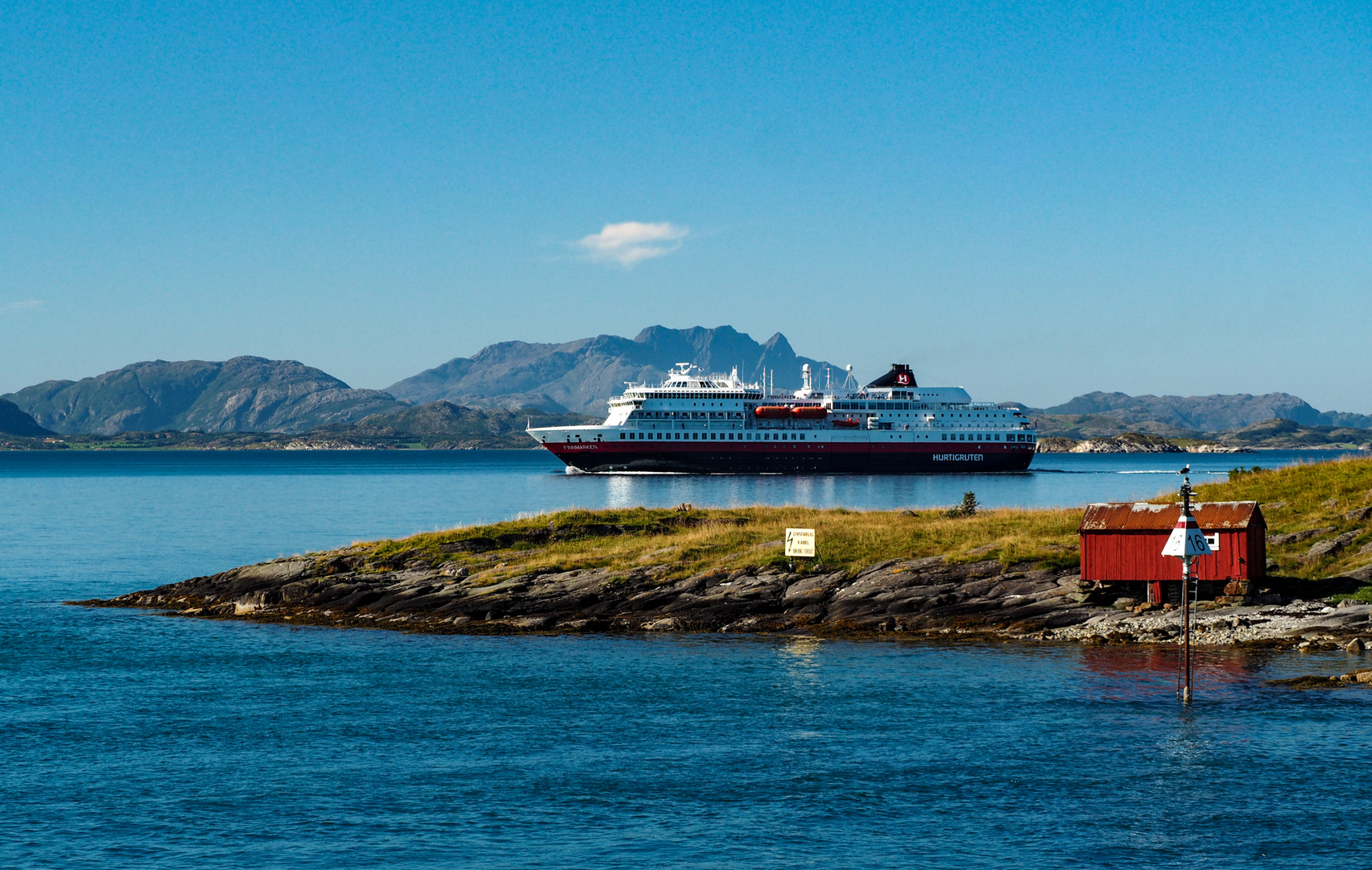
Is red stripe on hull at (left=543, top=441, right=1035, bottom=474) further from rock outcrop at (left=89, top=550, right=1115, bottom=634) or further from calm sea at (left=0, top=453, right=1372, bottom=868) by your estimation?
calm sea at (left=0, top=453, right=1372, bottom=868)

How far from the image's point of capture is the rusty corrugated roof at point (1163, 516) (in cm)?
3872

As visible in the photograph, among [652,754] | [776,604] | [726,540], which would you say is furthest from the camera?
[726,540]

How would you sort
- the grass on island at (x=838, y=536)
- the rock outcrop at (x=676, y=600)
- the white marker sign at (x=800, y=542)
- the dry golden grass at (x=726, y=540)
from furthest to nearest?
1. the dry golden grass at (x=726, y=540)
2. the white marker sign at (x=800, y=542)
3. the grass on island at (x=838, y=536)
4. the rock outcrop at (x=676, y=600)

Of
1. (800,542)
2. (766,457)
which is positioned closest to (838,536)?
(800,542)

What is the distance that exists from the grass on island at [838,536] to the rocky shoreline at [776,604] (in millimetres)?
1038

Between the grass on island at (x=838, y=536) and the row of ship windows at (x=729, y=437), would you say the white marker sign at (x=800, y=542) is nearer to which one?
the grass on island at (x=838, y=536)

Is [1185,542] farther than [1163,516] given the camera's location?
No

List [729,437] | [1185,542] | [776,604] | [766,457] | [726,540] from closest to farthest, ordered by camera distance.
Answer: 1. [1185,542]
2. [776,604]
3. [726,540]
4. [766,457]
5. [729,437]

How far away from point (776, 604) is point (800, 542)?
3.30m

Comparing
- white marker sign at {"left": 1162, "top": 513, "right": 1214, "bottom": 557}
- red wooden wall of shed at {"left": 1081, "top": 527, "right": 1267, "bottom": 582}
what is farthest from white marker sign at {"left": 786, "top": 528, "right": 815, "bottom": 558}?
white marker sign at {"left": 1162, "top": 513, "right": 1214, "bottom": 557}

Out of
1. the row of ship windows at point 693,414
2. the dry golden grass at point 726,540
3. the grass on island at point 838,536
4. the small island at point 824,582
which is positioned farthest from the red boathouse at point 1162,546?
the row of ship windows at point 693,414

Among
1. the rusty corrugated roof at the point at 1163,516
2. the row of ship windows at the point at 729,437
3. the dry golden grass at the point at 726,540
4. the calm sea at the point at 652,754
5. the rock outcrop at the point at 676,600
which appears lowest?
the calm sea at the point at 652,754

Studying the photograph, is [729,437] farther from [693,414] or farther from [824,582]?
[824,582]

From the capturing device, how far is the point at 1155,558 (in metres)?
39.7
